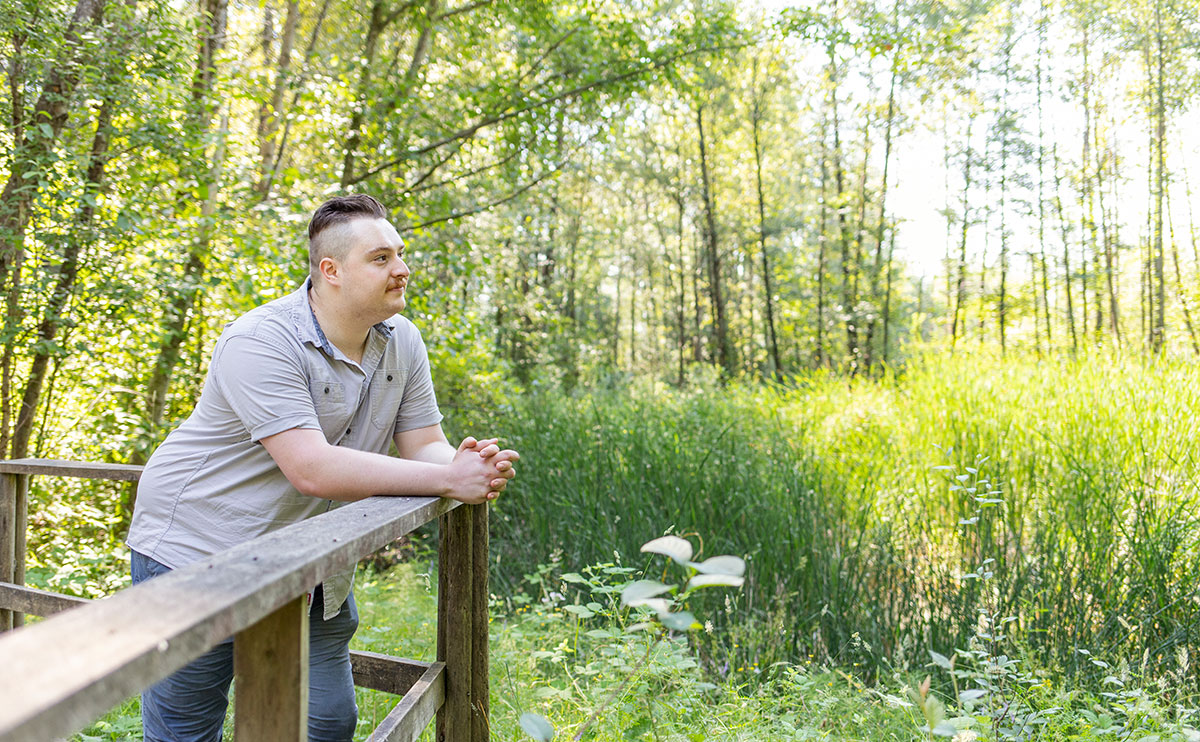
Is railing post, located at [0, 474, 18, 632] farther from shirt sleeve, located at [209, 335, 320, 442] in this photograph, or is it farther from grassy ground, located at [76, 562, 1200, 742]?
shirt sleeve, located at [209, 335, 320, 442]

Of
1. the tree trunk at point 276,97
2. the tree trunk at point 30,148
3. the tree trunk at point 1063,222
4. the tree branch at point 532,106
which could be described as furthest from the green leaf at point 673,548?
the tree trunk at point 1063,222

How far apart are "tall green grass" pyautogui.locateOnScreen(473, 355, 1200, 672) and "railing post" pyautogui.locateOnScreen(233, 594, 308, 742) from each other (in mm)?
2425

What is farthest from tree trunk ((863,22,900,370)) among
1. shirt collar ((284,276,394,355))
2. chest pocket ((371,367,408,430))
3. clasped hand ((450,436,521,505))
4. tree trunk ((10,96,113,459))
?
shirt collar ((284,276,394,355))

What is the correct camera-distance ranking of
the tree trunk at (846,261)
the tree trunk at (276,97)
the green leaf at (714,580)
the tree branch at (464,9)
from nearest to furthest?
the green leaf at (714,580)
the tree branch at (464,9)
the tree trunk at (276,97)
the tree trunk at (846,261)

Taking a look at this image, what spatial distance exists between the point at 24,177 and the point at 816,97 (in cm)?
1437

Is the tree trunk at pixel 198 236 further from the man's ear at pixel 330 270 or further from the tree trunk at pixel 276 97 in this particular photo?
the man's ear at pixel 330 270

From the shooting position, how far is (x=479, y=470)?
161 centimetres

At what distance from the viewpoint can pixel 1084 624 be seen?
120 inches

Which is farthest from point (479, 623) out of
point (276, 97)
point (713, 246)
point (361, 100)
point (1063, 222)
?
point (1063, 222)

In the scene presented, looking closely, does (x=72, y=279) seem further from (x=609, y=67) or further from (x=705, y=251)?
(x=705, y=251)

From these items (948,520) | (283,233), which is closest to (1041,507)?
(948,520)

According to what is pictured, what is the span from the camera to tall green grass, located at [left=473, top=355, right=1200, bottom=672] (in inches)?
124

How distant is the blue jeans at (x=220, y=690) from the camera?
159 centimetres

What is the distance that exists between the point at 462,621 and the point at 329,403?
2.07 ft
